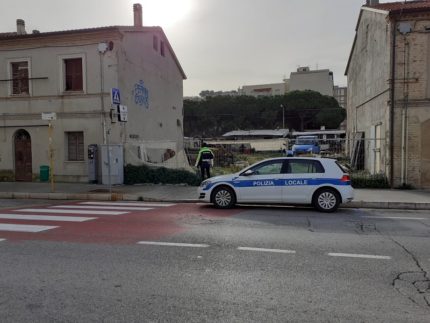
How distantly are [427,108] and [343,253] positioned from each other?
11.1m

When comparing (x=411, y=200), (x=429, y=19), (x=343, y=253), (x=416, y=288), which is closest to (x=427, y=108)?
(x=429, y=19)

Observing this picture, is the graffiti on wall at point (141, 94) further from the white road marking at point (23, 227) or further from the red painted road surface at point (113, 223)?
the white road marking at point (23, 227)

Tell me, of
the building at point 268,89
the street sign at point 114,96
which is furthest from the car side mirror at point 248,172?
the building at point 268,89

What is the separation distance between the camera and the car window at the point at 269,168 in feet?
36.8

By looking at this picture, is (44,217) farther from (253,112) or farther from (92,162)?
(253,112)

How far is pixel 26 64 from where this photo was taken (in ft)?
62.7

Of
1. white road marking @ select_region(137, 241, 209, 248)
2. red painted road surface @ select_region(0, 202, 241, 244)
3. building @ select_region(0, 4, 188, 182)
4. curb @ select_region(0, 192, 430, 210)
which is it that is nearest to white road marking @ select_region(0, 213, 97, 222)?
red painted road surface @ select_region(0, 202, 241, 244)

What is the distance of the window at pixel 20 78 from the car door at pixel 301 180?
13733mm

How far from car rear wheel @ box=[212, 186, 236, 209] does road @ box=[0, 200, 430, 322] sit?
1.67m

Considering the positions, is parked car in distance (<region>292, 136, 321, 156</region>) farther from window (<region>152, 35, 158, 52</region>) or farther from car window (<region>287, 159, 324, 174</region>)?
car window (<region>287, 159, 324, 174</region>)

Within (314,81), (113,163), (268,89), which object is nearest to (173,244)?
(113,163)

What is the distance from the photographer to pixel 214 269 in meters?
5.66

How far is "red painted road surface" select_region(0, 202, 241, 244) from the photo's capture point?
7684 millimetres

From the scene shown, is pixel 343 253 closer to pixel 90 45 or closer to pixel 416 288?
pixel 416 288
